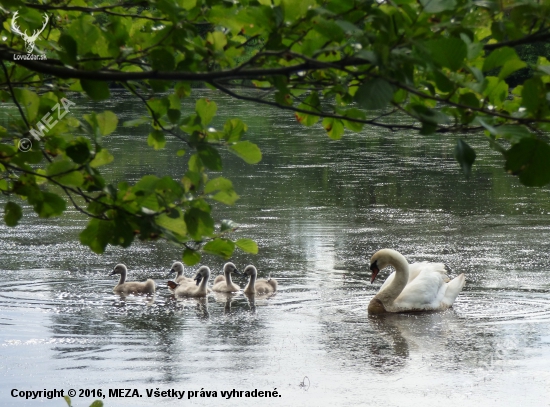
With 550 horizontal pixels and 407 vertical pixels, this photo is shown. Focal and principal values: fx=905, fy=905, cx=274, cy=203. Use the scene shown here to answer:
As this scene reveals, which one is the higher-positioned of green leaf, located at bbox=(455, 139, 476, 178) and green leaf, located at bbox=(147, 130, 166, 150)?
green leaf, located at bbox=(147, 130, 166, 150)

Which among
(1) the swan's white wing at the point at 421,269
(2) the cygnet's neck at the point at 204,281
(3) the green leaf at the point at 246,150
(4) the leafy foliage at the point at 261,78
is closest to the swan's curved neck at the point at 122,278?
(2) the cygnet's neck at the point at 204,281

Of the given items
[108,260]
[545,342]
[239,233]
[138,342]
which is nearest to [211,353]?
[138,342]

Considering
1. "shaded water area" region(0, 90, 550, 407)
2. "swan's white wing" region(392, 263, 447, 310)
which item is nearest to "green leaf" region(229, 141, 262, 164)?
"shaded water area" region(0, 90, 550, 407)

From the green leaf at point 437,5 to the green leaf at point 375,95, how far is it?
0.73 feet

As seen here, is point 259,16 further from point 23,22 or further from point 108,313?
point 108,313

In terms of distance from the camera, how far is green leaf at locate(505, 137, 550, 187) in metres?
2.27

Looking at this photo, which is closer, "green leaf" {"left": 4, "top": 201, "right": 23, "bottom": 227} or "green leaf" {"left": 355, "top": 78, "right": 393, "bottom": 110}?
"green leaf" {"left": 355, "top": 78, "right": 393, "bottom": 110}

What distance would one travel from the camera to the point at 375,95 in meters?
2.29

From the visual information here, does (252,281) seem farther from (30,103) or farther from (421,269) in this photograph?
(30,103)

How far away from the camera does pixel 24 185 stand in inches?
127

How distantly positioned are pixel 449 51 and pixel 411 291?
8320mm

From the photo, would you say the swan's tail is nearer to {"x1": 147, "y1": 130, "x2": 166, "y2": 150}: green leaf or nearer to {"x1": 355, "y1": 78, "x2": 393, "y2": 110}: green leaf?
{"x1": 147, "y1": 130, "x2": 166, "y2": 150}: green leaf

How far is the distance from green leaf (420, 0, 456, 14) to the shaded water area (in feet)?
17.7

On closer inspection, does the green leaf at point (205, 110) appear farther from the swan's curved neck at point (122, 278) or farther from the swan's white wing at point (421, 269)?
the swan's curved neck at point (122, 278)
